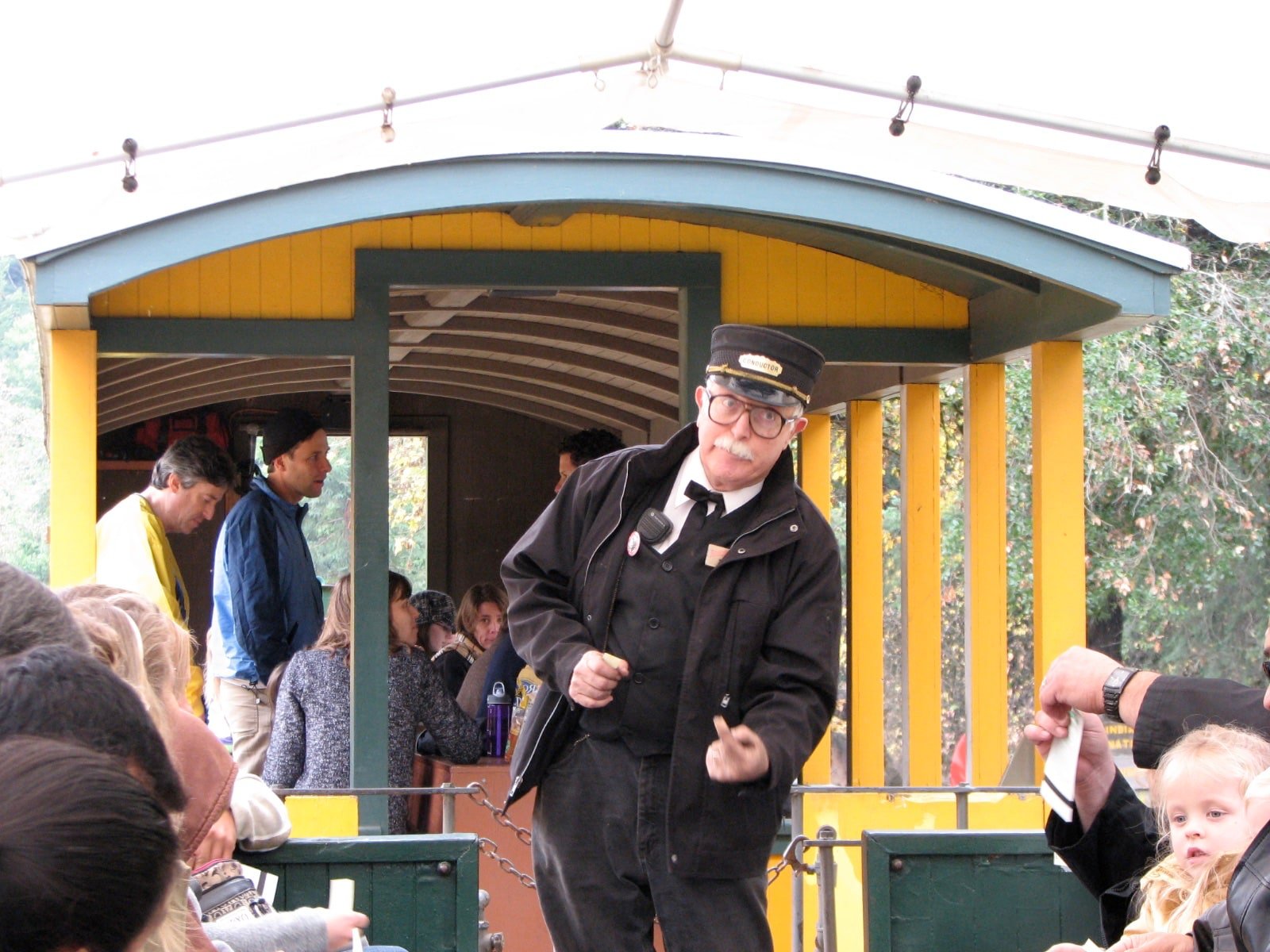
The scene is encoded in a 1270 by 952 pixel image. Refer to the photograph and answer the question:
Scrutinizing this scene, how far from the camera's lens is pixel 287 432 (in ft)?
19.3

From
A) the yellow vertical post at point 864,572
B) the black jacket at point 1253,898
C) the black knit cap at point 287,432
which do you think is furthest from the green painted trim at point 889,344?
the black jacket at point 1253,898

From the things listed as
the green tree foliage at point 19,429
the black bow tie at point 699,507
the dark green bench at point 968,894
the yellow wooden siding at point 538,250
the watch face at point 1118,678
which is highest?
the green tree foliage at point 19,429

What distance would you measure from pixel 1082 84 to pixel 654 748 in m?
2.38

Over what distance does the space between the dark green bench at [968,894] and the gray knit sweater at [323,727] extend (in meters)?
2.24

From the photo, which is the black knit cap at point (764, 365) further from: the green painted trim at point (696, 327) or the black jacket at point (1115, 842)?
the green painted trim at point (696, 327)

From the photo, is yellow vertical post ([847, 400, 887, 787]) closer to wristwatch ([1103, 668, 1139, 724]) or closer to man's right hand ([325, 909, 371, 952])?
man's right hand ([325, 909, 371, 952])

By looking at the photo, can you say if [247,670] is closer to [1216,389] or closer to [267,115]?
[267,115]

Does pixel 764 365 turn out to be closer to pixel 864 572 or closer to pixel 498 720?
pixel 498 720

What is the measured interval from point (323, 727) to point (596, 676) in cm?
254

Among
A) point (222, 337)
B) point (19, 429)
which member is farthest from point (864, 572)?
point (19, 429)

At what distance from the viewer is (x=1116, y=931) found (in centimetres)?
320

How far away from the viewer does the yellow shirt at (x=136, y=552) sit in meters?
5.06

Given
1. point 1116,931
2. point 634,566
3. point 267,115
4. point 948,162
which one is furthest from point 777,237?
point 1116,931

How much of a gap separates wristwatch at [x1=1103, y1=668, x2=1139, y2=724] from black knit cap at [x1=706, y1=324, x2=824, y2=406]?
101 cm
